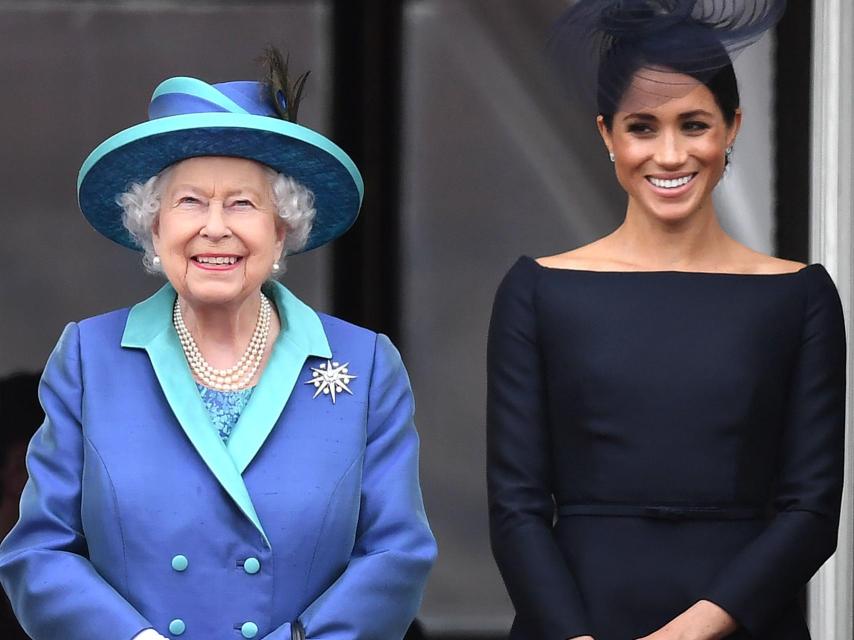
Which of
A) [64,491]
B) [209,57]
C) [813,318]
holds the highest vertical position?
[209,57]

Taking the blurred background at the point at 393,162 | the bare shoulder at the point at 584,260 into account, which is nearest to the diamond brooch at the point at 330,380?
the bare shoulder at the point at 584,260

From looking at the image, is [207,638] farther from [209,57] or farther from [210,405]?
[209,57]

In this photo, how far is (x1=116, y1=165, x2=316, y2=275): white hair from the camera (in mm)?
4262

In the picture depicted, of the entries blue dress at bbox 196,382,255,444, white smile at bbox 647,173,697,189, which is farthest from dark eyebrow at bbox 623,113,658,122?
blue dress at bbox 196,382,255,444

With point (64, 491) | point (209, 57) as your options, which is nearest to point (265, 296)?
point (64, 491)

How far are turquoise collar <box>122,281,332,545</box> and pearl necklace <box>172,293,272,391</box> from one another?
2 cm

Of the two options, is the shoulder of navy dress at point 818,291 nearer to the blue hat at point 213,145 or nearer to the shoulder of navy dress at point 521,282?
the shoulder of navy dress at point 521,282

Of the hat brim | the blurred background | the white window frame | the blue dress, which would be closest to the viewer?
the hat brim

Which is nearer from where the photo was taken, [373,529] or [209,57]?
[373,529]

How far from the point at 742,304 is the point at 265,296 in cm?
98

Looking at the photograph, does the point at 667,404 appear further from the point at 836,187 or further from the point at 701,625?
the point at 836,187

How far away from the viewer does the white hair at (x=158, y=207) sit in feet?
14.0

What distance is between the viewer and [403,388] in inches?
174

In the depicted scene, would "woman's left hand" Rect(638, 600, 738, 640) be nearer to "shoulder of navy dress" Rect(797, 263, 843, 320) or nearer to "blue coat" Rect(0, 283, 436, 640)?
"blue coat" Rect(0, 283, 436, 640)
